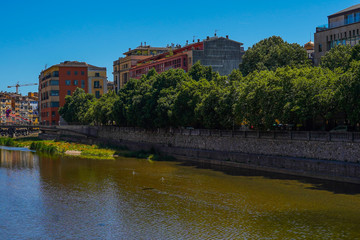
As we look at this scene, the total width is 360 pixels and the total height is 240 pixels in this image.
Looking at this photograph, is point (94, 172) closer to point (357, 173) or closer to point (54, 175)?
point (54, 175)

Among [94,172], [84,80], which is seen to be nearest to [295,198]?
[94,172]

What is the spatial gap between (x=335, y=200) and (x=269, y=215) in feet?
22.6

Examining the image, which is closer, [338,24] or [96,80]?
[338,24]

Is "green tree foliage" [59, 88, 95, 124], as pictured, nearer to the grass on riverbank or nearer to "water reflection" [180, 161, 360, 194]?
the grass on riverbank

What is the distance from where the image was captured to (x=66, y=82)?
14588 cm

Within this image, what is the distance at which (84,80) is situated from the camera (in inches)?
5842

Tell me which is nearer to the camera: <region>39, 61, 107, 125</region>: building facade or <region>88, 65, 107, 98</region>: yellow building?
<region>39, 61, 107, 125</region>: building facade

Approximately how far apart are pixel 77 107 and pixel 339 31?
240 ft

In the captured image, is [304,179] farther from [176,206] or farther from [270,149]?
[176,206]

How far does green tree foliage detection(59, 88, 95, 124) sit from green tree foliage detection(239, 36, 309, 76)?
4868 centimetres

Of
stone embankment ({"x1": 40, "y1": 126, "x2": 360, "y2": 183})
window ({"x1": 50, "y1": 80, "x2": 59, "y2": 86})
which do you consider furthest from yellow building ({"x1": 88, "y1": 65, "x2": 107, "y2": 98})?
stone embankment ({"x1": 40, "y1": 126, "x2": 360, "y2": 183})

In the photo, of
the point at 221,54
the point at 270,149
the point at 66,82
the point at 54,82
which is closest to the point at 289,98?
the point at 270,149

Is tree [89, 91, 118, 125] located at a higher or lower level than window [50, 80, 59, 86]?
lower

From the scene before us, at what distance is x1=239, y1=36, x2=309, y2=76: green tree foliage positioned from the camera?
8644cm
